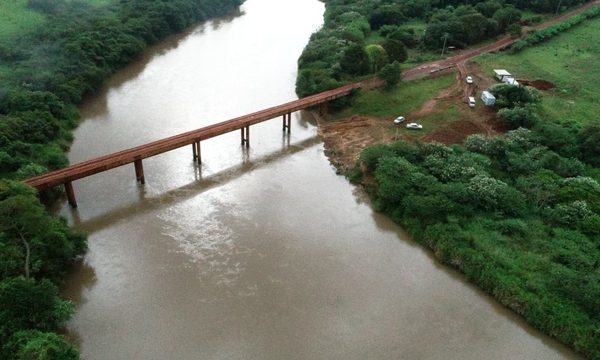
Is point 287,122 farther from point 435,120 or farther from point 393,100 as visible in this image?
point 435,120

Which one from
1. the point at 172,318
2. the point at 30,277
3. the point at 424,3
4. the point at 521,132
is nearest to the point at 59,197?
the point at 30,277

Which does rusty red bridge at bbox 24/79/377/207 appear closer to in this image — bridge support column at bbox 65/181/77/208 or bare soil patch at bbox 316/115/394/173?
bridge support column at bbox 65/181/77/208

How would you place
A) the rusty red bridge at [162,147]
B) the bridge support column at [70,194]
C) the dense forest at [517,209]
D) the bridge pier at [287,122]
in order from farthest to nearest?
the bridge pier at [287,122] → the bridge support column at [70,194] → the rusty red bridge at [162,147] → the dense forest at [517,209]

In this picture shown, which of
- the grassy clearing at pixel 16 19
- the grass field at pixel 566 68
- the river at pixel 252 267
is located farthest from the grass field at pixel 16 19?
the grass field at pixel 566 68

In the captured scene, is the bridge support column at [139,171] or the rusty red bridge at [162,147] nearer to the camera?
the rusty red bridge at [162,147]

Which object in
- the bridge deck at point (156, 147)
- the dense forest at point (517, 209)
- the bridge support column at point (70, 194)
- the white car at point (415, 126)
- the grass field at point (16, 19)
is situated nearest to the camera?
the dense forest at point (517, 209)

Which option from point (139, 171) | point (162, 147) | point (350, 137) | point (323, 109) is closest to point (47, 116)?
point (139, 171)

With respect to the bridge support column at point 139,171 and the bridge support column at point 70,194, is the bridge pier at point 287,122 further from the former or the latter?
the bridge support column at point 70,194
